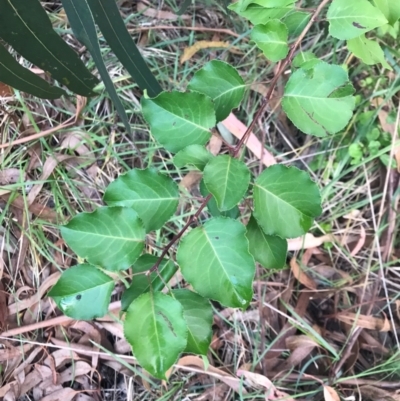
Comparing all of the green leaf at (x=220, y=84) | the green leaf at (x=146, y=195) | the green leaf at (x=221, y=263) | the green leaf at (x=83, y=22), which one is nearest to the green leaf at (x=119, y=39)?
the green leaf at (x=83, y=22)

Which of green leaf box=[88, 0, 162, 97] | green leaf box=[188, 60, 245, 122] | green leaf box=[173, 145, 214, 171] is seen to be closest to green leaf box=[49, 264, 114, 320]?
green leaf box=[173, 145, 214, 171]

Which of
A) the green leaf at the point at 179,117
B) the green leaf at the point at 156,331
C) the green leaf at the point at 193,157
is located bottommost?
the green leaf at the point at 156,331

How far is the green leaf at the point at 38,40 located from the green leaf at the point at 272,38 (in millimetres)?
337

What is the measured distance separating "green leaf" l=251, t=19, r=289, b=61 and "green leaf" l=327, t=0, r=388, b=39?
8 centimetres

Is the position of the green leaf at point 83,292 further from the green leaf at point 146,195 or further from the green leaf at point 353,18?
the green leaf at point 353,18

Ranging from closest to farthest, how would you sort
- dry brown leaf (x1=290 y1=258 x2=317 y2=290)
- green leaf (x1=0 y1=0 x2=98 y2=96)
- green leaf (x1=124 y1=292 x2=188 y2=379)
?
green leaf (x1=124 y1=292 x2=188 y2=379) < green leaf (x1=0 y1=0 x2=98 y2=96) < dry brown leaf (x1=290 y1=258 x2=317 y2=290)

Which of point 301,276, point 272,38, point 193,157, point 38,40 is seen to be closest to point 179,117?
point 193,157

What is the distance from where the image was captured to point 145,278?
25.0 inches

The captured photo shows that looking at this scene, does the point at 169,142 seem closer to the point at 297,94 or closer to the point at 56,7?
the point at 297,94

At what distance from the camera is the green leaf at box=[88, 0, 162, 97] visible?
76cm

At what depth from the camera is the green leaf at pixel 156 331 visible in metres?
0.54

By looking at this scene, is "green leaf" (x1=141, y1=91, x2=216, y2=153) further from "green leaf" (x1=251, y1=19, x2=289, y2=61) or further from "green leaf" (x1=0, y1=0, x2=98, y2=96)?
"green leaf" (x1=0, y1=0, x2=98, y2=96)

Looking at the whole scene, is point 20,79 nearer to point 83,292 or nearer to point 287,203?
point 83,292

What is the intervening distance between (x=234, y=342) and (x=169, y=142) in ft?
2.21
